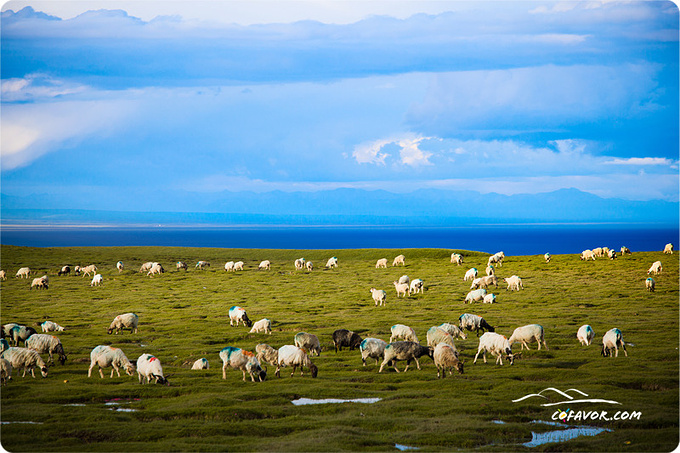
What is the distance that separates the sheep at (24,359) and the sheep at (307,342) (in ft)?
35.5

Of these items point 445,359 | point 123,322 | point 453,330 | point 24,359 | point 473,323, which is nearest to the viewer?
point 445,359

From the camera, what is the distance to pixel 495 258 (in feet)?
232

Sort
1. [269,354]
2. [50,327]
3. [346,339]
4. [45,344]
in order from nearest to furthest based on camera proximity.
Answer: [269,354]
[45,344]
[346,339]
[50,327]

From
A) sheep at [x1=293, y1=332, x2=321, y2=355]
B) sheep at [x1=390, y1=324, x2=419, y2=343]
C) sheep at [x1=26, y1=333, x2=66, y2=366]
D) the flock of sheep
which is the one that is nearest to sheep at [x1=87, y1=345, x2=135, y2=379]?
the flock of sheep

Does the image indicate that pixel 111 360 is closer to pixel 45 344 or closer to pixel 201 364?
pixel 201 364

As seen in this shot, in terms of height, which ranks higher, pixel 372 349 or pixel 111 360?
pixel 372 349

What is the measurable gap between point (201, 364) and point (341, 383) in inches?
268

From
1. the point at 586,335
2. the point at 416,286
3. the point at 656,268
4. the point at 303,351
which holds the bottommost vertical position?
the point at 586,335

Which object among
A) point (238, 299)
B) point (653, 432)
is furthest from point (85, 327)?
point (653, 432)

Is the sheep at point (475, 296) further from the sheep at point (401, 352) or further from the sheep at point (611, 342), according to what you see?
the sheep at point (401, 352)

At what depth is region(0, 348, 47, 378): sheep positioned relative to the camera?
2247 cm

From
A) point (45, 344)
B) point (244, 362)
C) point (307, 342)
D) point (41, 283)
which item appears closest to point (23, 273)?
point (41, 283)

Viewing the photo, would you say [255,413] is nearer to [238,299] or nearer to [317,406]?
[317,406]

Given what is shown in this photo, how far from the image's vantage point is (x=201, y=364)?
79.1 ft
